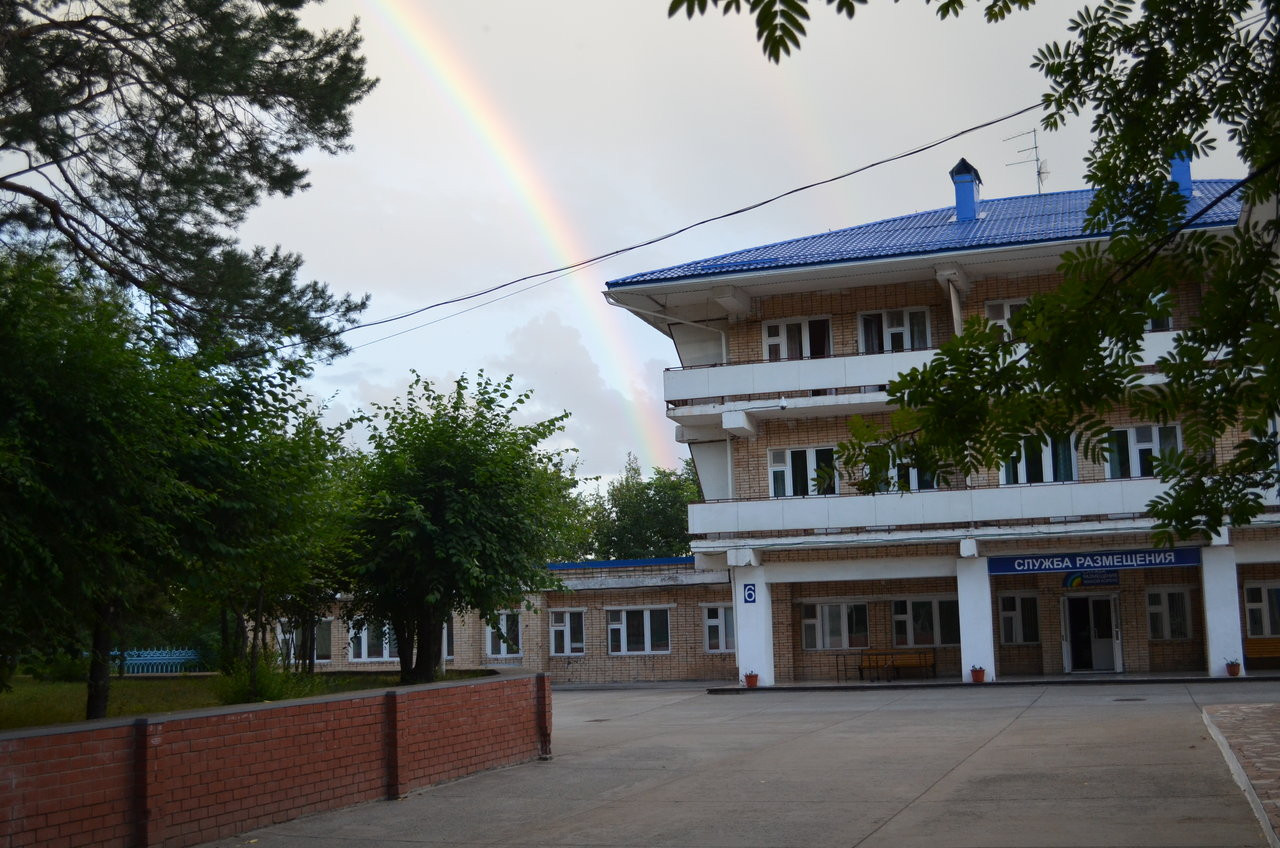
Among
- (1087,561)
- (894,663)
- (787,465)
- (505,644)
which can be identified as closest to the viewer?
(1087,561)

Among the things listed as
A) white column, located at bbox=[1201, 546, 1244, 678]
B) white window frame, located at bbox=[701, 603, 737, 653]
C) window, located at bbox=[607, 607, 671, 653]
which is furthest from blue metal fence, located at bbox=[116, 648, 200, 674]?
white column, located at bbox=[1201, 546, 1244, 678]

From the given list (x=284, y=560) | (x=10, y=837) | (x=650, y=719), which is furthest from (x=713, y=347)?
(x=10, y=837)

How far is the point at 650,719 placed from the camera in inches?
965

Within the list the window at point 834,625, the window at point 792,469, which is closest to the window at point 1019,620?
→ the window at point 834,625

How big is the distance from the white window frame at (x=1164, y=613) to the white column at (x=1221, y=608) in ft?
10.7

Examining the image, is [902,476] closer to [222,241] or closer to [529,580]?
[222,241]

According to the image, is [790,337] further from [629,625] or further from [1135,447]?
[629,625]

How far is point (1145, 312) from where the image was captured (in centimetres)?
670

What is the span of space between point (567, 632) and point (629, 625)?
2458mm

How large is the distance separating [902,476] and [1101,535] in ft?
84.2

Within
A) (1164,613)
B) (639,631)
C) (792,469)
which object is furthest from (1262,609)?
(639,631)

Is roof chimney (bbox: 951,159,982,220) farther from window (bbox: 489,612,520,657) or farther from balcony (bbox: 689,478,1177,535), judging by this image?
window (bbox: 489,612,520,657)

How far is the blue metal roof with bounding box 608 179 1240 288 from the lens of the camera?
31312 mm

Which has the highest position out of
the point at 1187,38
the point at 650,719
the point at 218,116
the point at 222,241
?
the point at 218,116
